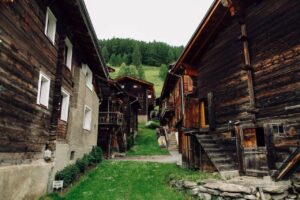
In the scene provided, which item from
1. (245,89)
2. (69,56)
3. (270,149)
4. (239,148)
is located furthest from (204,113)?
(69,56)

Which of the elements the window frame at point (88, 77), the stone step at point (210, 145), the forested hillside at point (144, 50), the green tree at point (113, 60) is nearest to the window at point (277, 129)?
the stone step at point (210, 145)

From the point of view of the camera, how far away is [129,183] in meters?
11.2

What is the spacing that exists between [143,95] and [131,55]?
6542cm

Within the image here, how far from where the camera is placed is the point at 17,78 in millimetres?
6961

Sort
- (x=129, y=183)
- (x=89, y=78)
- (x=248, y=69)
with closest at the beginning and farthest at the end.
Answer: (x=248, y=69), (x=129, y=183), (x=89, y=78)

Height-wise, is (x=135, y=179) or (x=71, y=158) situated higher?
(x=71, y=158)

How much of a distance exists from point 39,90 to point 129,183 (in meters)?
5.85

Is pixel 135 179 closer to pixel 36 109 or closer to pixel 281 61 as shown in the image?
pixel 36 109

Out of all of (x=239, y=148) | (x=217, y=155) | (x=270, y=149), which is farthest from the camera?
(x=217, y=155)

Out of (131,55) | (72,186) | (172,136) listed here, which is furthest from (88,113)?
(131,55)

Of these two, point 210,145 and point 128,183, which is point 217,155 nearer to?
point 210,145

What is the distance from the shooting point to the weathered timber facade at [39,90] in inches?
256

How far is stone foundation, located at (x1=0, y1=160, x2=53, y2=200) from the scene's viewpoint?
6.32 m

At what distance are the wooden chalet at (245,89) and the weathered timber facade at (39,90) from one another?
231 inches
